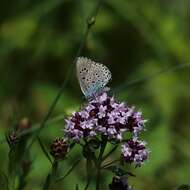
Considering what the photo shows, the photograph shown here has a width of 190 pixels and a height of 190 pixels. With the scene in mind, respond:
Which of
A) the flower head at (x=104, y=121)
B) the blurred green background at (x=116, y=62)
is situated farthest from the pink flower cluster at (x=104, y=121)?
the blurred green background at (x=116, y=62)

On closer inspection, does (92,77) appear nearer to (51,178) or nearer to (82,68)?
(82,68)

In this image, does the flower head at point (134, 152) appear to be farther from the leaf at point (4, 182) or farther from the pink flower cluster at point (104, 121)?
the leaf at point (4, 182)

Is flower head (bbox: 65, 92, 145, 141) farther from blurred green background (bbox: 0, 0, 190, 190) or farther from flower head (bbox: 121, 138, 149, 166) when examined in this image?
blurred green background (bbox: 0, 0, 190, 190)

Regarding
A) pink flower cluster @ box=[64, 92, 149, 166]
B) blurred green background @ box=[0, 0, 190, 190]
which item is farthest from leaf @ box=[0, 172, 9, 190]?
blurred green background @ box=[0, 0, 190, 190]

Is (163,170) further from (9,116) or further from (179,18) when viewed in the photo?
(179,18)

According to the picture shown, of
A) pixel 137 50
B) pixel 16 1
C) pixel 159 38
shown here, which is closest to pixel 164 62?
pixel 159 38
